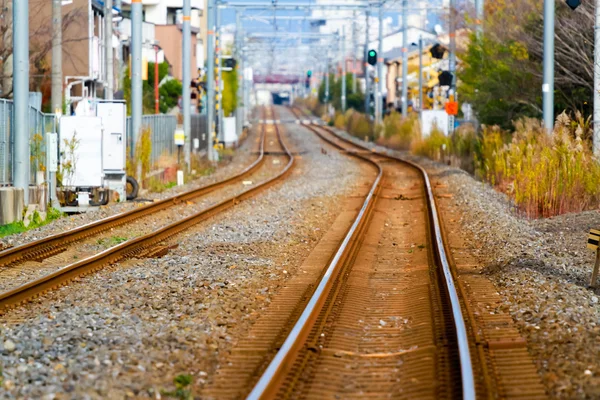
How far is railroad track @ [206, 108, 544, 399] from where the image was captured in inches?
275

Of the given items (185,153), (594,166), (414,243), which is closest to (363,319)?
(414,243)

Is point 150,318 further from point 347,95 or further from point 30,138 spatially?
point 347,95

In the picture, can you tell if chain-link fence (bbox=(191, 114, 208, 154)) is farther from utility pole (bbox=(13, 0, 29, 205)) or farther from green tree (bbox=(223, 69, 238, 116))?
utility pole (bbox=(13, 0, 29, 205))

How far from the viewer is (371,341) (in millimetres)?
8609

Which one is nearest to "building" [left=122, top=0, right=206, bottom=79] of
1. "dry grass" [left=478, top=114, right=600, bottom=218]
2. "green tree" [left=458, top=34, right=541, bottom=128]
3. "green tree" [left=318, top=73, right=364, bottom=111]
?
"green tree" [left=318, top=73, right=364, bottom=111]

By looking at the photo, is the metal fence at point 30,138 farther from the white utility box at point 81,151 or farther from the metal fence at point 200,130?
the metal fence at point 200,130

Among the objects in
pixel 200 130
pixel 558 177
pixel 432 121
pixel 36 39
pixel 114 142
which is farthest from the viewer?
pixel 200 130

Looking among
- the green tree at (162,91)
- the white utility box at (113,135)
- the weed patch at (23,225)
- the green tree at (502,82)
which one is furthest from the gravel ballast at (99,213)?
the green tree at (162,91)

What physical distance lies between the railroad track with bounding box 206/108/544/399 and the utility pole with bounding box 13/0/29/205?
23.3ft

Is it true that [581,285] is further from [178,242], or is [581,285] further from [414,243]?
[178,242]

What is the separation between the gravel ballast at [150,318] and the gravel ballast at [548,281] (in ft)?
8.11

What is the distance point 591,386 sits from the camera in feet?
22.4

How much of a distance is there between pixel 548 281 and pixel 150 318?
444 cm

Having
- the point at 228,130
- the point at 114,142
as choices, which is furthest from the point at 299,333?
the point at 228,130
